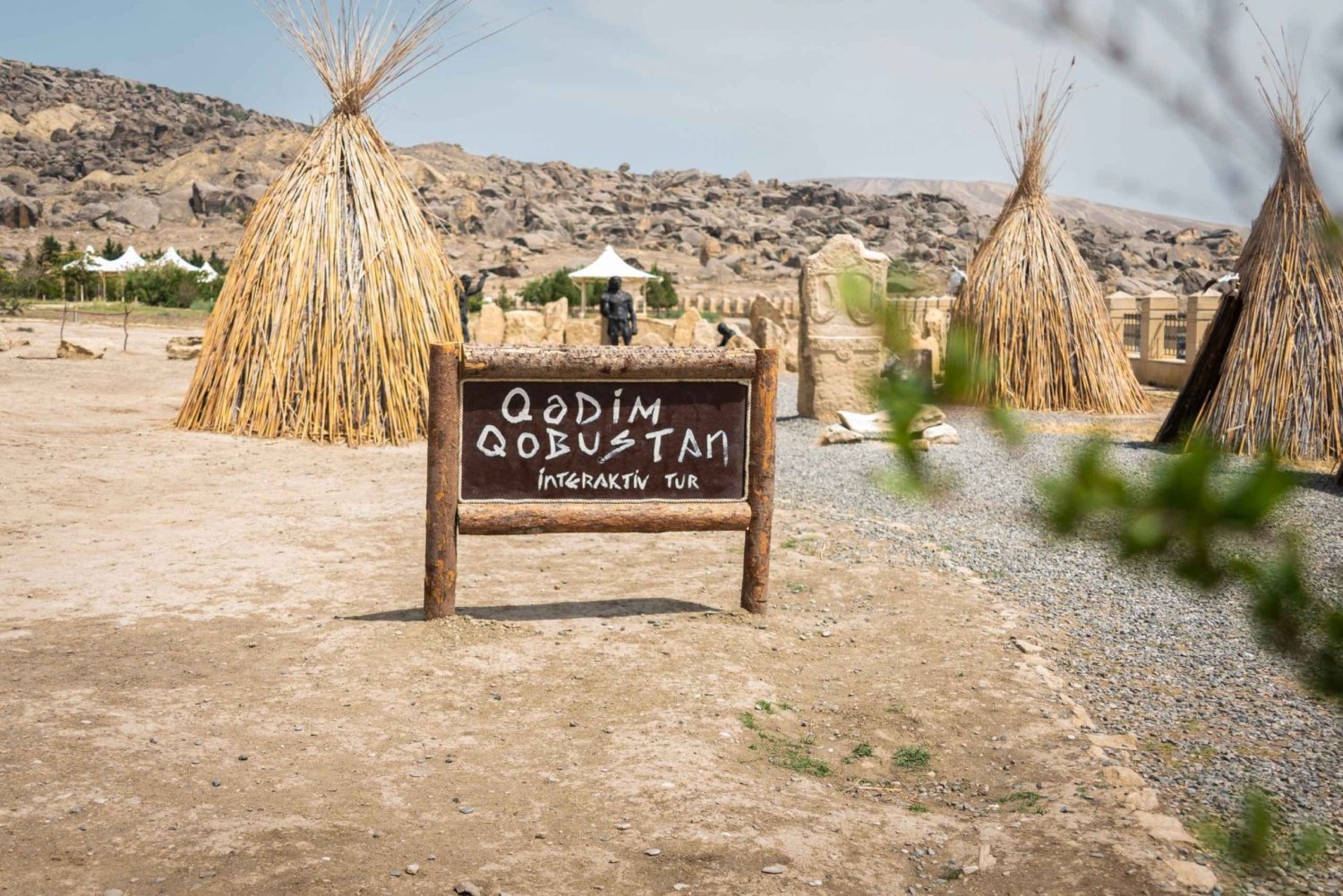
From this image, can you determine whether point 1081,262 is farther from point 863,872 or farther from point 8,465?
point 863,872

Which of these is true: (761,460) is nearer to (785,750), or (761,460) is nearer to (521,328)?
(785,750)

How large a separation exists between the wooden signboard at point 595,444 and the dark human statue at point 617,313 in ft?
35.6

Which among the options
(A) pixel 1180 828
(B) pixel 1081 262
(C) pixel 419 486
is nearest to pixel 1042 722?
(A) pixel 1180 828

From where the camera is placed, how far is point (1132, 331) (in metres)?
18.1

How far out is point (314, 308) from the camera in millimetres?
9703

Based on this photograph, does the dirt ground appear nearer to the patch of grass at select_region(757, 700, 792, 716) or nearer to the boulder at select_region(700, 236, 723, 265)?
the patch of grass at select_region(757, 700, 792, 716)

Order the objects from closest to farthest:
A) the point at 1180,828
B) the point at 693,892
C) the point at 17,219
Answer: the point at 693,892
the point at 1180,828
the point at 17,219

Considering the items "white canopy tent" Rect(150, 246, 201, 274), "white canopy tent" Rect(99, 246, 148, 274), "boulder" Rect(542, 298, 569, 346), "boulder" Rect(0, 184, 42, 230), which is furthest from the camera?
"boulder" Rect(0, 184, 42, 230)

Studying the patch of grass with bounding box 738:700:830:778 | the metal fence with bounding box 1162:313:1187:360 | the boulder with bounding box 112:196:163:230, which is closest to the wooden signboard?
the patch of grass with bounding box 738:700:830:778

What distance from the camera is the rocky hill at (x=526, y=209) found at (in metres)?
57.1

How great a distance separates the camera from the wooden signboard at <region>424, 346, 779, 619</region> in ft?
16.0

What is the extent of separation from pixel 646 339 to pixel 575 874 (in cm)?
1619

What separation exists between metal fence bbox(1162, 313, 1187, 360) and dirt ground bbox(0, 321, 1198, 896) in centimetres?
1214

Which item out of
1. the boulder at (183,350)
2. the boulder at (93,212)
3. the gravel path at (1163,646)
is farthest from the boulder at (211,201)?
the gravel path at (1163,646)
